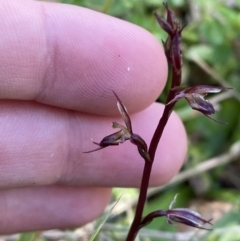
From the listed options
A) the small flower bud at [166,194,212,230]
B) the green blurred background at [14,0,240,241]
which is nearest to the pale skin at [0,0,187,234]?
the green blurred background at [14,0,240,241]

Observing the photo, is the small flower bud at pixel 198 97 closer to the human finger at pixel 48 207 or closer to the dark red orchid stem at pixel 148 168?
the dark red orchid stem at pixel 148 168

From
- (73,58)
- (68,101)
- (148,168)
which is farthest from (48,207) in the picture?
(148,168)

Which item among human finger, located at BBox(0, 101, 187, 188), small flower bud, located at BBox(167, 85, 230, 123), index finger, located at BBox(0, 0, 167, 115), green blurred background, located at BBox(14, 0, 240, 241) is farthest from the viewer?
green blurred background, located at BBox(14, 0, 240, 241)

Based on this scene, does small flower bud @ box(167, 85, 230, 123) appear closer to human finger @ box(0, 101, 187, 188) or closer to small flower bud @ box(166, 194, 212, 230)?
small flower bud @ box(166, 194, 212, 230)

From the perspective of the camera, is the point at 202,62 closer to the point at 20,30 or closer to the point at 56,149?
the point at 56,149

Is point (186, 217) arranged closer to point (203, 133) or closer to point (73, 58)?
point (73, 58)

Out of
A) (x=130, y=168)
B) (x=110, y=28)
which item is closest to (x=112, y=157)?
(x=130, y=168)
